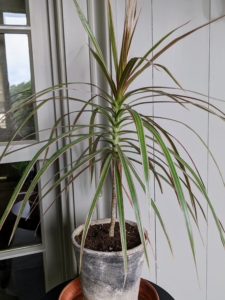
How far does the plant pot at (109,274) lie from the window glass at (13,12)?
0.75 metres

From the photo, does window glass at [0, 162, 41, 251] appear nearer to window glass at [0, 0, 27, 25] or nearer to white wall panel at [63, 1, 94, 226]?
white wall panel at [63, 1, 94, 226]

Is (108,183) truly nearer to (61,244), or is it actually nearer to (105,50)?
(61,244)

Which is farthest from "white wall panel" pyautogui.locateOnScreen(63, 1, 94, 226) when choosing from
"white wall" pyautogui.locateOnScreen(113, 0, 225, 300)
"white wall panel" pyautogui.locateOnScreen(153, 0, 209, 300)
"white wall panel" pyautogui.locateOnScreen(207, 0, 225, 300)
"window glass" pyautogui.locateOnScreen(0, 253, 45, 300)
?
"white wall panel" pyautogui.locateOnScreen(207, 0, 225, 300)

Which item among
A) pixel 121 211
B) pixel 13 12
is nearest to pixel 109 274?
pixel 121 211

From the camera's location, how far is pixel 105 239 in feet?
2.47

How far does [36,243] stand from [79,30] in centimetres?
80

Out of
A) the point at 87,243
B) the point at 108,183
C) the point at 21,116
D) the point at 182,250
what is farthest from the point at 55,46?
the point at 182,250

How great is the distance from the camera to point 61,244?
3.47ft

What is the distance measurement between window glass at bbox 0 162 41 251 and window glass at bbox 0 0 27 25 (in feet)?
1.61

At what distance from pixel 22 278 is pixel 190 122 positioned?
90 centimetres

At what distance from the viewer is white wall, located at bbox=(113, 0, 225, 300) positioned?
3.26 ft

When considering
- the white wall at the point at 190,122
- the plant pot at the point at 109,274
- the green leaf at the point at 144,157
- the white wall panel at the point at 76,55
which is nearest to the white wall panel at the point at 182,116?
the white wall at the point at 190,122

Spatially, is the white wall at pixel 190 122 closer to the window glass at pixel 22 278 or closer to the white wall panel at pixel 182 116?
the white wall panel at pixel 182 116

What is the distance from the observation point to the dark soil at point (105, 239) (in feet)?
2.38
